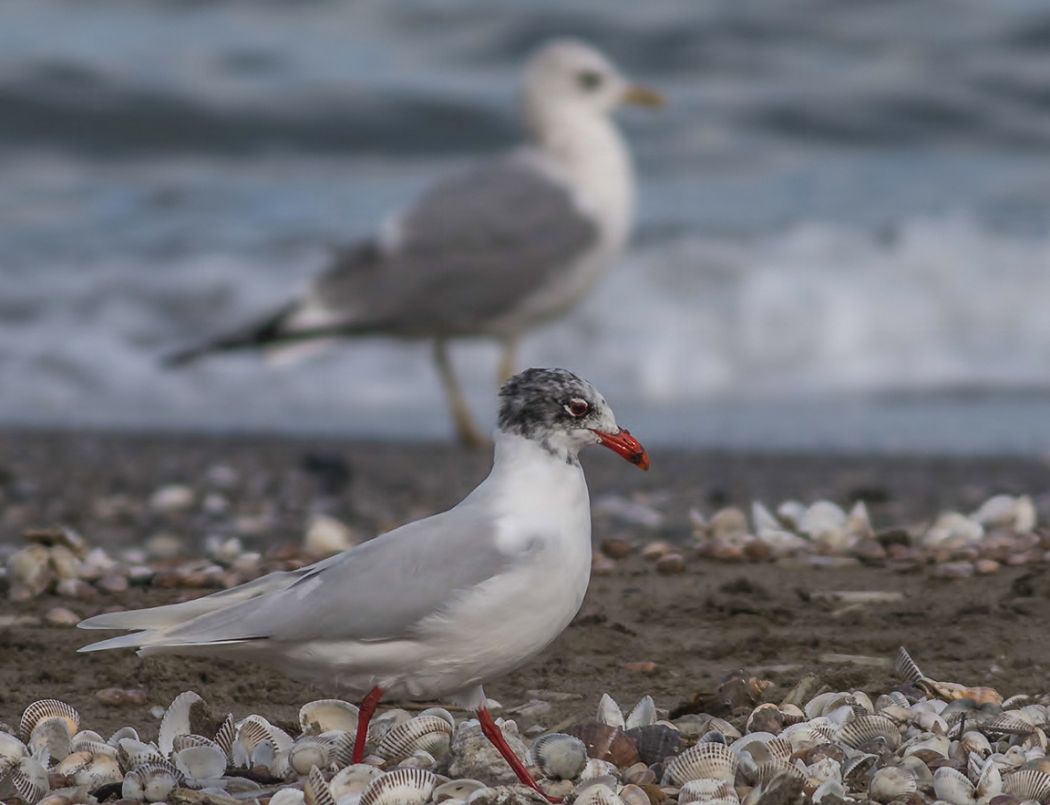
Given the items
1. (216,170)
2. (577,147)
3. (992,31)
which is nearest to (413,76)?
(216,170)

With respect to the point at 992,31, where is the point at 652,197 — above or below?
below

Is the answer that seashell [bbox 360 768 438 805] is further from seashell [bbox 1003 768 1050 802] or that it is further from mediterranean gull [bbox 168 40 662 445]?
mediterranean gull [bbox 168 40 662 445]

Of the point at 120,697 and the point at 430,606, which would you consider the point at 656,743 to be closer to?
the point at 430,606

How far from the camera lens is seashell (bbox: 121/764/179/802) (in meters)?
3.38

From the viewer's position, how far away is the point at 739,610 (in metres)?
5.00

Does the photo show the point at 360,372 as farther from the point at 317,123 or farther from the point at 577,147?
the point at 317,123

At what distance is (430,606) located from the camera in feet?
11.8

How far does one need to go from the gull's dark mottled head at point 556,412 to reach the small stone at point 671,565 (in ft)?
5.01

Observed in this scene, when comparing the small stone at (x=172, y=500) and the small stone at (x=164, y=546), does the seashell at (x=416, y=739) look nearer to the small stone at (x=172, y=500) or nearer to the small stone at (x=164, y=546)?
the small stone at (x=164, y=546)

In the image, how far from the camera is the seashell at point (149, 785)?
3.38 metres

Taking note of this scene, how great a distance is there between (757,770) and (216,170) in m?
13.3

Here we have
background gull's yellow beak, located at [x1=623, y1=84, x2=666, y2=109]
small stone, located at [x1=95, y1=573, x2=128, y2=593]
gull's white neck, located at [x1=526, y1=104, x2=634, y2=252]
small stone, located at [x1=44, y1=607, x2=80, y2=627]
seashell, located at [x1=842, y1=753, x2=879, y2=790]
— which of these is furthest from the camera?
background gull's yellow beak, located at [x1=623, y1=84, x2=666, y2=109]

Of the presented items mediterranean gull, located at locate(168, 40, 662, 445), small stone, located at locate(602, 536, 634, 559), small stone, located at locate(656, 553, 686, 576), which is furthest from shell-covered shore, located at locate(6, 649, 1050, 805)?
mediterranean gull, located at locate(168, 40, 662, 445)

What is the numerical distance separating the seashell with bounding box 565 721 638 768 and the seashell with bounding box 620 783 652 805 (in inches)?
9.8
